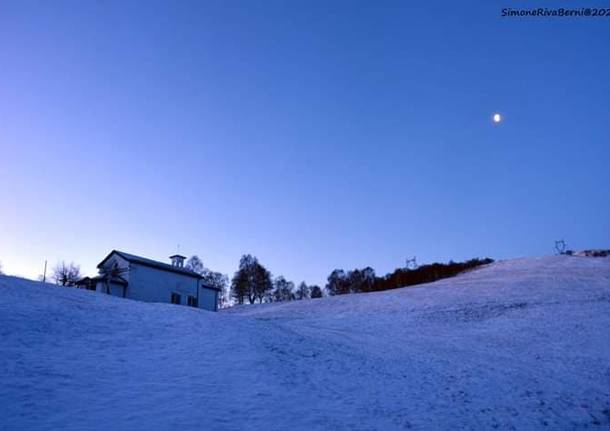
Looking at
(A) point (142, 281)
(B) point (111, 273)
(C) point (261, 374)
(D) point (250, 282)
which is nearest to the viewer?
(C) point (261, 374)

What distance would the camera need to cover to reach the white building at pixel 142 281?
155 ft

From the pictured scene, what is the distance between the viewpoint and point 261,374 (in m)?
15.6

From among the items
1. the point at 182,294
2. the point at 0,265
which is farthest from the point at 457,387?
the point at 0,265

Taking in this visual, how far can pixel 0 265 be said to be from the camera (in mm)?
97875

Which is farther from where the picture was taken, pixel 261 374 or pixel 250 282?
pixel 250 282

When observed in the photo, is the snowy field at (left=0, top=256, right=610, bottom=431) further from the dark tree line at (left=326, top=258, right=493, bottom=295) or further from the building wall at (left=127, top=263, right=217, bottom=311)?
the dark tree line at (left=326, top=258, right=493, bottom=295)

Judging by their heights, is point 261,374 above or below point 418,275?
below

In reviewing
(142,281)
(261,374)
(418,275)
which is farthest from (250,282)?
(261,374)

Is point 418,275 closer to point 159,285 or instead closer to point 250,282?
point 250,282

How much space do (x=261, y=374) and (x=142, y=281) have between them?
37.1 meters

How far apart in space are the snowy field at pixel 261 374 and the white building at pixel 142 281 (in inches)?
706

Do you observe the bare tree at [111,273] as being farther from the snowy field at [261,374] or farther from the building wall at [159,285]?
the snowy field at [261,374]

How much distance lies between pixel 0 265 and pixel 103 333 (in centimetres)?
9968

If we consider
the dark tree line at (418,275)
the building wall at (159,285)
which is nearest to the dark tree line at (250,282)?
the dark tree line at (418,275)
